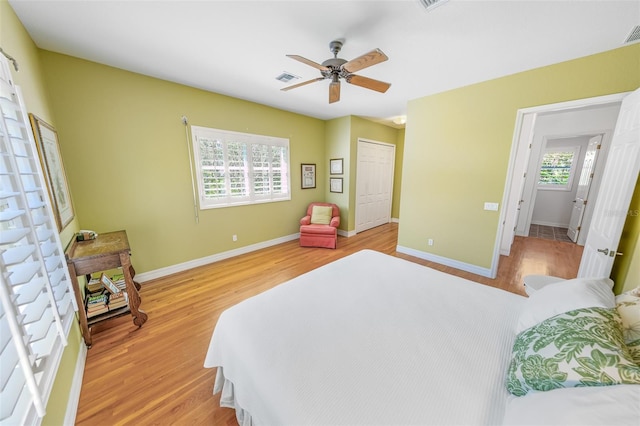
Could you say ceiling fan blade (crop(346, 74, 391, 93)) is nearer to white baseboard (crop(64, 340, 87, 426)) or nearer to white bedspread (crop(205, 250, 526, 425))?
white bedspread (crop(205, 250, 526, 425))

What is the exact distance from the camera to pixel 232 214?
148 inches

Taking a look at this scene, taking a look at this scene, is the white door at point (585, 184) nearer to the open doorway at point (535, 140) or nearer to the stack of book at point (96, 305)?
the open doorway at point (535, 140)

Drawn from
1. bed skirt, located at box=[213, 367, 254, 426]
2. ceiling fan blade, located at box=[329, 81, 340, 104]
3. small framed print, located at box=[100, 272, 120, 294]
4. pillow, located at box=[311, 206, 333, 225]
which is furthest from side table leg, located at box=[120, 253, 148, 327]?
pillow, located at box=[311, 206, 333, 225]

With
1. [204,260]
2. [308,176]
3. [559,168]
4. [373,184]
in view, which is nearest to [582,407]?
[204,260]

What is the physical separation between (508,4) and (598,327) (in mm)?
2077

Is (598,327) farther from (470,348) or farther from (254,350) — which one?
(254,350)

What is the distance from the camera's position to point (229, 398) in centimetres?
137

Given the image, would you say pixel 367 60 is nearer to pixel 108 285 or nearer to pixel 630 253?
pixel 630 253

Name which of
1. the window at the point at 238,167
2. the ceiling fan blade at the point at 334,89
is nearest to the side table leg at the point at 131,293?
the window at the point at 238,167

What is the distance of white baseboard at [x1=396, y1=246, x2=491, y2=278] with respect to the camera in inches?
124

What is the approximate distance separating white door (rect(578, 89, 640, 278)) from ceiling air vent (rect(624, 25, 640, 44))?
1.64ft

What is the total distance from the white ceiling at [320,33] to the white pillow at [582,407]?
2.22 meters

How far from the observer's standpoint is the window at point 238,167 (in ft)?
11.0

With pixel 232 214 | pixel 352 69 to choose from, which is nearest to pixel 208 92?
pixel 232 214
